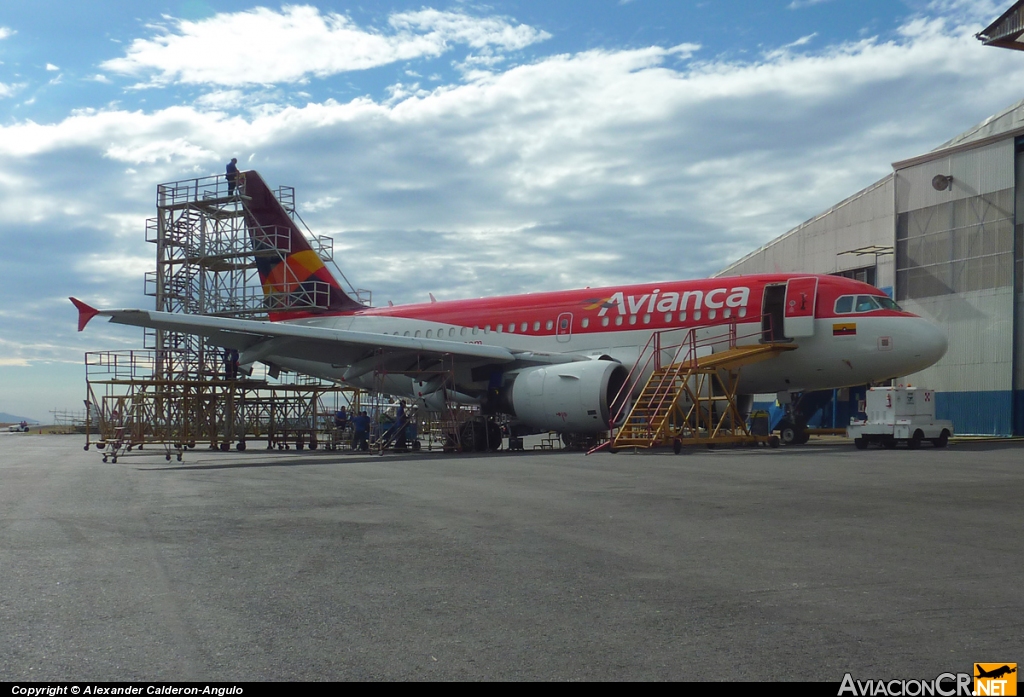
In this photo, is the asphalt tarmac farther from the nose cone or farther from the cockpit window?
the cockpit window

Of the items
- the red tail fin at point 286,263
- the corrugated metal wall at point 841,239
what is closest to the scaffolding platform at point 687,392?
the red tail fin at point 286,263

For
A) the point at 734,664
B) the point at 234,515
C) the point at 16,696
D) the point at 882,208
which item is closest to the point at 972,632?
the point at 734,664

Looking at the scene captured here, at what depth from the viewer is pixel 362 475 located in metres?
13.6

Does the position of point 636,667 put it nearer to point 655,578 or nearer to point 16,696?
point 655,578

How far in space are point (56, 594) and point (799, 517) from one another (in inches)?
226

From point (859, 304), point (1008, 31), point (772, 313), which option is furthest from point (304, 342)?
point (1008, 31)

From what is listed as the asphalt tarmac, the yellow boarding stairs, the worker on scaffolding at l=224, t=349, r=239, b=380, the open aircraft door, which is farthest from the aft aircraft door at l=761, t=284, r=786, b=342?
the worker on scaffolding at l=224, t=349, r=239, b=380

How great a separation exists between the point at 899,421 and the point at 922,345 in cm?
183

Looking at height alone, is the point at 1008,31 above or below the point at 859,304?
above

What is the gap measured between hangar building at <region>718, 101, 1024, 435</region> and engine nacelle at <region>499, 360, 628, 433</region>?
1229 centimetres

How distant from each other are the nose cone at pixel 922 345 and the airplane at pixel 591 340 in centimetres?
2

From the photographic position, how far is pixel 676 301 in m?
21.0

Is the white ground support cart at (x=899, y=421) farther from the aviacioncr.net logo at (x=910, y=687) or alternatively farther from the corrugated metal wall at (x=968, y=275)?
the aviacioncr.net logo at (x=910, y=687)

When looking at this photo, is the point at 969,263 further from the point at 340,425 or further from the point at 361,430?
the point at 340,425
